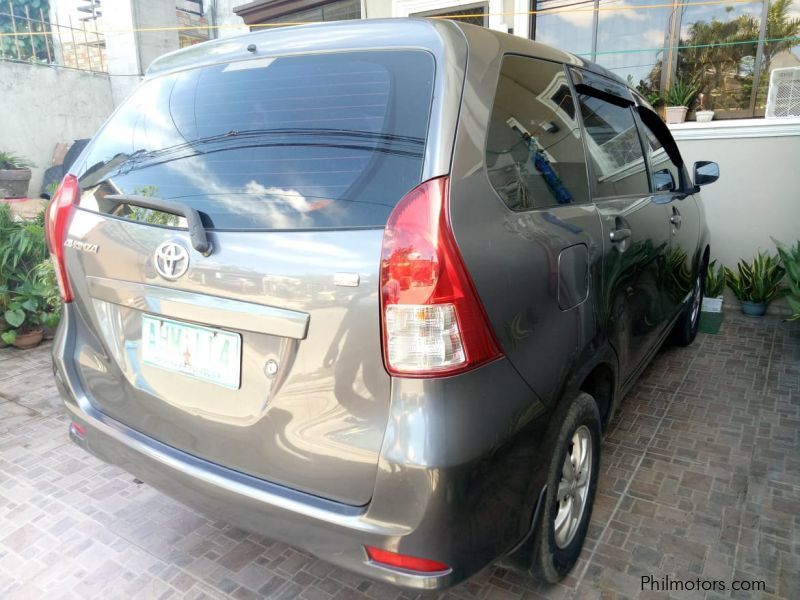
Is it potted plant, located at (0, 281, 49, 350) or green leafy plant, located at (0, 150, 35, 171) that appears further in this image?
green leafy plant, located at (0, 150, 35, 171)

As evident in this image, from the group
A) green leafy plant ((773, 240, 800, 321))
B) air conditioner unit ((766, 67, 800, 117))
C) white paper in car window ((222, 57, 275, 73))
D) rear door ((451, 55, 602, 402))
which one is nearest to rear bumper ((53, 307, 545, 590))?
rear door ((451, 55, 602, 402))

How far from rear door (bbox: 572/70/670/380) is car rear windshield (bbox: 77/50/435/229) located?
3.22ft

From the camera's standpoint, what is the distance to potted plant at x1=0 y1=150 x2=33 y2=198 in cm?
1012

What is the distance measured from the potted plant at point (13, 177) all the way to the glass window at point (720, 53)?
34.3ft

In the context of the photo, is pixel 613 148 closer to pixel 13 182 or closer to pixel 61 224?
pixel 61 224

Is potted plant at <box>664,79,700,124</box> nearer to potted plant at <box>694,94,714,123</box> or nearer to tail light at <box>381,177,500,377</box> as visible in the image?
potted plant at <box>694,94,714,123</box>

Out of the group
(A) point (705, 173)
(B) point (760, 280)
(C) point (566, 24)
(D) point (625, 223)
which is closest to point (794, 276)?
(B) point (760, 280)

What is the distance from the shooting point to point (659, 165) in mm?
3281

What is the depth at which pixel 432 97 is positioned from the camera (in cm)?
152

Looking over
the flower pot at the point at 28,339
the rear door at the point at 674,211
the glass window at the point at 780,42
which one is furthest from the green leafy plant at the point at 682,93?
the flower pot at the point at 28,339

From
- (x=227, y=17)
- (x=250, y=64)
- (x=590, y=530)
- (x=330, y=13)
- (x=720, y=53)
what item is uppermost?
(x=227, y=17)

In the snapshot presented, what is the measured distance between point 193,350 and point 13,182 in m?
10.8

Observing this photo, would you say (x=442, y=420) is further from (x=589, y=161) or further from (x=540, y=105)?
(x=589, y=161)
